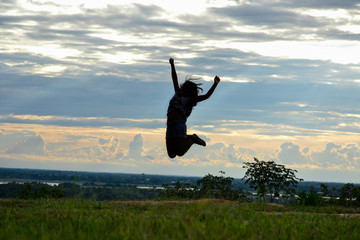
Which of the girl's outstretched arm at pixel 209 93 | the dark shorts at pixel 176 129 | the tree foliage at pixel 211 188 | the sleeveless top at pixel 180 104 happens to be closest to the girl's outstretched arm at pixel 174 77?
the sleeveless top at pixel 180 104

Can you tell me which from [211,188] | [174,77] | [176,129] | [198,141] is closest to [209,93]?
[174,77]

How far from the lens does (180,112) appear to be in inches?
465

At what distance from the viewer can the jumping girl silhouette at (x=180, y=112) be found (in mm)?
11766

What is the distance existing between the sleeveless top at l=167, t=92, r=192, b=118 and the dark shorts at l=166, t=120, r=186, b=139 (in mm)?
288

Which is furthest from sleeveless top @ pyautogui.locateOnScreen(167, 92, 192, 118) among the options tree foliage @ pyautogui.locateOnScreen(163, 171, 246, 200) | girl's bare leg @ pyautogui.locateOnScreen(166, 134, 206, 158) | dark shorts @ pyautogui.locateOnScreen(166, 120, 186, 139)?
tree foliage @ pyautogui.locateOnScreen(163, 171, 246, 200)

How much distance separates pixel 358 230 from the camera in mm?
8008

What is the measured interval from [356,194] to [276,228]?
13186 millimetres

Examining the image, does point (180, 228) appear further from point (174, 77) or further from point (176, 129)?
point (174, 77)

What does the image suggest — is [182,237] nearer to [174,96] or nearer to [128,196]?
[174,96]

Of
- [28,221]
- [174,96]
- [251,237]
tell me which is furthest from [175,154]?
[251,237]

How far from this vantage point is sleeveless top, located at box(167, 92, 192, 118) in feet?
38.8

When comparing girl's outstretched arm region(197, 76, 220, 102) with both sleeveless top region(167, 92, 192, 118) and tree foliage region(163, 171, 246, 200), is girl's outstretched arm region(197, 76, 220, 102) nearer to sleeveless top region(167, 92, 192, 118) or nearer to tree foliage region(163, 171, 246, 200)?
sleeveless top region(167, 92, 192, 118)

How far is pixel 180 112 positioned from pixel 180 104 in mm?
211

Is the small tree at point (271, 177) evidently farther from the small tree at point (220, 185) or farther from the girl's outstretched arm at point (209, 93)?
the girl's outstretched arm at point (209, 93)
